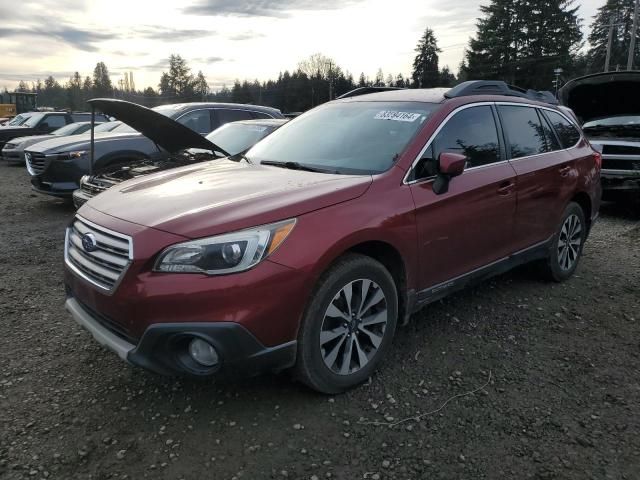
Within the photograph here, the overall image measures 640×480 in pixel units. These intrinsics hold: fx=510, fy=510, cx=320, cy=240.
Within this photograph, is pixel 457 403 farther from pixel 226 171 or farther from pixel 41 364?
pixel 41 364

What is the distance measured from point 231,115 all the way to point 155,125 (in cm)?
358

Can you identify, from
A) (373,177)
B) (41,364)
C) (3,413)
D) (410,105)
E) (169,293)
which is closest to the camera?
(169,293)

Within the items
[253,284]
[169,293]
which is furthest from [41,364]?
[253,284]

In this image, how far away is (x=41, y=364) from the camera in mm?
3402

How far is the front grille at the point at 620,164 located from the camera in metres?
7.78

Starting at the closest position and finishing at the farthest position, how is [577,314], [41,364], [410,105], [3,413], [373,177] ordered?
[3,413], [373,177], [41,364], [410,105], [577,314]

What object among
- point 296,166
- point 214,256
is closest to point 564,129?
point 296,166

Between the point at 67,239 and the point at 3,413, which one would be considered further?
the point at 67,239

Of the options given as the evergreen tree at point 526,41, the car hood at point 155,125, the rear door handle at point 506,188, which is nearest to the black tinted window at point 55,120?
the car hood at point 155,125

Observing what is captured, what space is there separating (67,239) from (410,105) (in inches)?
99.5

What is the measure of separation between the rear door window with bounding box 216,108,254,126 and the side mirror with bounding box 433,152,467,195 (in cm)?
612

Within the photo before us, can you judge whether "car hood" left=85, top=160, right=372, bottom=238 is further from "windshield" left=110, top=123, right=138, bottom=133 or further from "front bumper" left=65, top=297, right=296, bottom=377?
"windshield" left=110, top=123, right=138, bottom=133

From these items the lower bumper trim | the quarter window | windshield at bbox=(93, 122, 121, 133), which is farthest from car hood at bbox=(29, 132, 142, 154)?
the lower bumper trim

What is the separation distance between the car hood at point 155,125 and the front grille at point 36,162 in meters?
3.04
